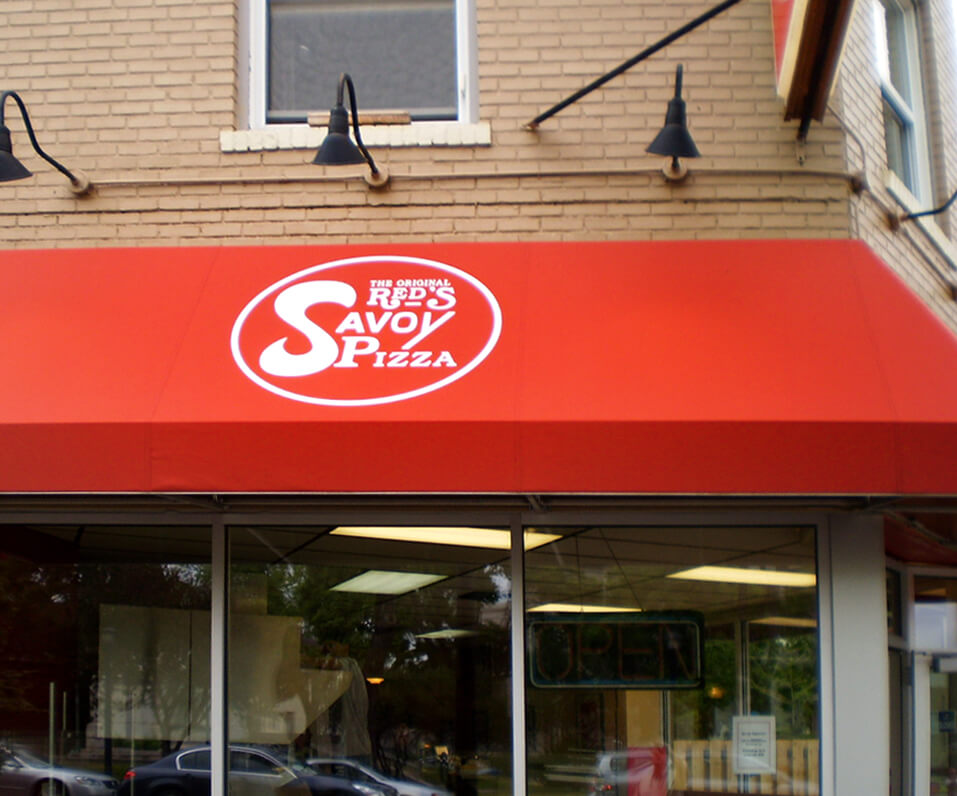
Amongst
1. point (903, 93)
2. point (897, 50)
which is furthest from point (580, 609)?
point (897, 50)

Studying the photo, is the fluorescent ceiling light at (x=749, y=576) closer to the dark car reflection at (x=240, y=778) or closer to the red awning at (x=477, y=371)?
the red awning at (x=477, y=371)

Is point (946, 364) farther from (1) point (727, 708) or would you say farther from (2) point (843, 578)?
(1) point (727, 708)

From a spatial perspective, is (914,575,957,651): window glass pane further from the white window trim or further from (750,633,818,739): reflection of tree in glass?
the white window trim

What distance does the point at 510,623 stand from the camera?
20.8 ft

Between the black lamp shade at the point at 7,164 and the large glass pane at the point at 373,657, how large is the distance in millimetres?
2245

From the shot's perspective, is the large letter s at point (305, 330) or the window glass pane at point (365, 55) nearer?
the large letter s at point (305, 330)

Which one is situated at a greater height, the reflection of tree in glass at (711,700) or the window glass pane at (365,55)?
the window glass pane at (365,55)

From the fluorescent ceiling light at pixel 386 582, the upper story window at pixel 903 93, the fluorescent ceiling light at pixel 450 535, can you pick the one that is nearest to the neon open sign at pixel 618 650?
the fluorescent ceiling light at pixel 450 535

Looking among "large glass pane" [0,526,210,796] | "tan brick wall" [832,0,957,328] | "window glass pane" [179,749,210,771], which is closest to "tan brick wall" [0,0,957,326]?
"tan brick wall" [832,0,957,328]

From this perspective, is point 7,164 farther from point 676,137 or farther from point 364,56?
point 676,137

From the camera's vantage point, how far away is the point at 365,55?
7191 millimetres

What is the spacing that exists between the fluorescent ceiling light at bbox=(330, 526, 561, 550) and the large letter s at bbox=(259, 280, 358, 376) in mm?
1080

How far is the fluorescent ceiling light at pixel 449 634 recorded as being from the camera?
6391mm

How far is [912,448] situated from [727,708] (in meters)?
1.80
